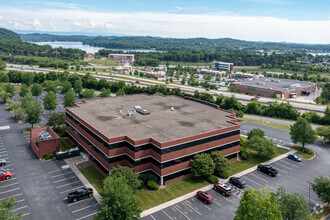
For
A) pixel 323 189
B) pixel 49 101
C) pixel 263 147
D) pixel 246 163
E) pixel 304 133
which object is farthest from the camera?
pixel 49 101

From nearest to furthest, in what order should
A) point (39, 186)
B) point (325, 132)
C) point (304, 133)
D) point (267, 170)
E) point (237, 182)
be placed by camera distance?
1. point (39, 186)
2. point (237, 182)
3. point (267, 170)
4. point (304, 133)
5. point (325, 132)

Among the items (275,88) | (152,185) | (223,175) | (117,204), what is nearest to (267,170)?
(223,175)

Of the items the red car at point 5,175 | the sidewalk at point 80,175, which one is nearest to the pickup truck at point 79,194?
the sidewalk at point 80,175

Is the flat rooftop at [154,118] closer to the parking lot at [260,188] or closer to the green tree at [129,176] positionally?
the green tree at [129,176]

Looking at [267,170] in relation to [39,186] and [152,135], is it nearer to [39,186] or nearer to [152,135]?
[152,135]

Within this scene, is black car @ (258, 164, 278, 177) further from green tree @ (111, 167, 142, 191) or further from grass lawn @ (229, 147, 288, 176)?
green tree @ (111, 167, 142, 191)

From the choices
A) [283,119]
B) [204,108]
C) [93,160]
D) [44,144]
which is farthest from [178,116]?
[283,119]

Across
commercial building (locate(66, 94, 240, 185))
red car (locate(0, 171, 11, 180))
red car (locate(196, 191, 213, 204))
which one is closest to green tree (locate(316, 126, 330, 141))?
commercial building (locate(66, 94, 240, 185))

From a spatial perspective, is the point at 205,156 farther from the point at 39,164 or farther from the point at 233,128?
the point at 39,164
